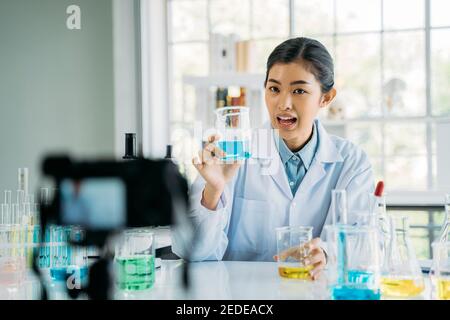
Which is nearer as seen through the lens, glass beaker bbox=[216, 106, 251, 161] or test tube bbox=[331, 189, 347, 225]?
test tube bbox=[331, 189, 347, 225]

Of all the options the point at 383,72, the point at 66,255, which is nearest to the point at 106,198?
the point at 66,255

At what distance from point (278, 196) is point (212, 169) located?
0.36 m

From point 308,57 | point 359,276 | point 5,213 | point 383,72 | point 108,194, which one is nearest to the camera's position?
point 108,194

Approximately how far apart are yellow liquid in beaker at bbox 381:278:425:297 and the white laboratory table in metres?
0.01

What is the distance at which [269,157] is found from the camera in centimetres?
148

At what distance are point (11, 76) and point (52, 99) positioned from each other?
0.29 ft

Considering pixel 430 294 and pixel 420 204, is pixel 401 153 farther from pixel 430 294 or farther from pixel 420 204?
pixel 430 294

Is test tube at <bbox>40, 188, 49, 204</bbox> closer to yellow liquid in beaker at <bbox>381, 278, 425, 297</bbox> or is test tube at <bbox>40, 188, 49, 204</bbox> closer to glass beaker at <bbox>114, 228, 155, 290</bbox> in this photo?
glass beaker at <bbox>114, 228, 155, 290</bbox>

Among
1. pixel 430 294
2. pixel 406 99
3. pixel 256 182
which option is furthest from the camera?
pixel 406 99

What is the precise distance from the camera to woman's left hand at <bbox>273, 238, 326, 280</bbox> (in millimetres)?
927

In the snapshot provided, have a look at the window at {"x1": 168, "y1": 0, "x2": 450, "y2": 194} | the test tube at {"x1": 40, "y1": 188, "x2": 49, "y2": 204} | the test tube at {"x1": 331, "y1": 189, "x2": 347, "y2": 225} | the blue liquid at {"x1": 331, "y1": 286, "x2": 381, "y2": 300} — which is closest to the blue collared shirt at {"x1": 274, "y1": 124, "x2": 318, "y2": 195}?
the test tube at {"x1": 331, "y1": 189, "x2": 347, "y2": 225}

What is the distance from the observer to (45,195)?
0.70 meters

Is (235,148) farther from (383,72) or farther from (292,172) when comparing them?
(383,72)
